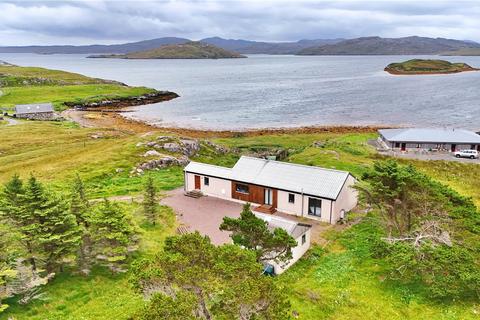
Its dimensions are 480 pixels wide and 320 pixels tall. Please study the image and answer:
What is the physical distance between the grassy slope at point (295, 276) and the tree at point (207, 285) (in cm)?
812

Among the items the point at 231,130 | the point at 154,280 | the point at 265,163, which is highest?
the point at 154,280

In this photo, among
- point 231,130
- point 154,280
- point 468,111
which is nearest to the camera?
point 154,280

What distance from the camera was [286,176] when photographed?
3562 centimetres

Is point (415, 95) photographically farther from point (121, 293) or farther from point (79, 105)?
point (121, 293)

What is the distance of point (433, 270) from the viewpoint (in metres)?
21.4

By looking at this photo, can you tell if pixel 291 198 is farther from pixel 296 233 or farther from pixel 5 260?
pixel 5 260

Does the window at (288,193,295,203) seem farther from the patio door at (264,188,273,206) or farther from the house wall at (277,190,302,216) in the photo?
the patio door at (264,188,273,206)

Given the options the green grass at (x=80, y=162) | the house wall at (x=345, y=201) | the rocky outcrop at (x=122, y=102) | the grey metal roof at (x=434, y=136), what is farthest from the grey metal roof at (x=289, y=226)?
the rocky outcrop at (x=122, y=102)

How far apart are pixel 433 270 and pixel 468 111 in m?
110

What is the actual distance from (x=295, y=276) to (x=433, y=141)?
5143 cm

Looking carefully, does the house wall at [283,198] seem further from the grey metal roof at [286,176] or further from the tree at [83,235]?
the tree at [83,235]

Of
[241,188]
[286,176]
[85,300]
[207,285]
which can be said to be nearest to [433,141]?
[286,176]

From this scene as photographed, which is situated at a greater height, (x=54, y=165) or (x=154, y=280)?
(x=154, y=280)

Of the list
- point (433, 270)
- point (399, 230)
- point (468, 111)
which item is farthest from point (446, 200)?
point (468, 111)
